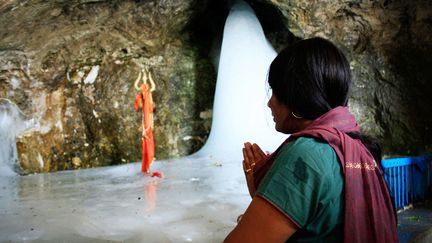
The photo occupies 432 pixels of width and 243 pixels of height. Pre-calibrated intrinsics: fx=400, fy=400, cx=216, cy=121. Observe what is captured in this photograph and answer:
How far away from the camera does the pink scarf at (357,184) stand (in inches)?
30.9

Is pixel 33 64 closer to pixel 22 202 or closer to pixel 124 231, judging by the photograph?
pixel 22 202

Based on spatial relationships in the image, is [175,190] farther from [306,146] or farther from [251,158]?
[306,146]

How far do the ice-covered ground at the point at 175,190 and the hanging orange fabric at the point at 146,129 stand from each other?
0.21 meters

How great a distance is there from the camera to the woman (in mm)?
745

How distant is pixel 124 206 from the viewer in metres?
3.12

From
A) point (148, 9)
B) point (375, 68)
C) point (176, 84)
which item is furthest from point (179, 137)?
point (375, 68)

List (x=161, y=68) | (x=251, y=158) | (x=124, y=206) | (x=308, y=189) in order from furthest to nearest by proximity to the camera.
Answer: (x=161, y=68)
(x=124, y=206)
(x=251, y=158)
(x=308, y=189)

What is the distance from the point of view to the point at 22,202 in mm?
3420

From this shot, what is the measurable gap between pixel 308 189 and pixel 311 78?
0.24 meters

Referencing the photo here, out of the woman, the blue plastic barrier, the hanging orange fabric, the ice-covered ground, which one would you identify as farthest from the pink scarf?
the hanging orange fabric

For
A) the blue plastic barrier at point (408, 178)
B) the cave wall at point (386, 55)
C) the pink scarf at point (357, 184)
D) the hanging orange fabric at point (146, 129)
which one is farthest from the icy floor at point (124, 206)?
the cave wall at point (386, 55)

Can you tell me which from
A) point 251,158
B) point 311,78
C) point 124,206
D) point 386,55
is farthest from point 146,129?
point 311,78

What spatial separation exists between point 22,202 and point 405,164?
3.23m

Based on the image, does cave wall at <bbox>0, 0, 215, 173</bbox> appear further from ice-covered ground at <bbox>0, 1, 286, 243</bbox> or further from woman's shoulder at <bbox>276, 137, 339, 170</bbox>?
woman's shoulder at <bbox>276, 137, 339, 170</bbox>
